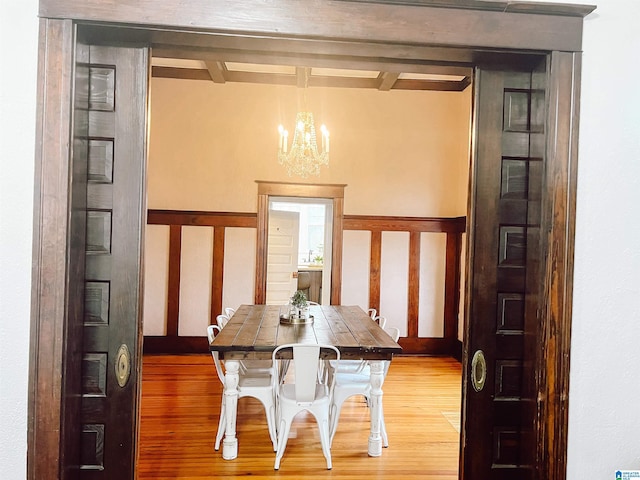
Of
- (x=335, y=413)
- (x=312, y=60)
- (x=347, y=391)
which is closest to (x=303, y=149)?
(x=347, y=391)

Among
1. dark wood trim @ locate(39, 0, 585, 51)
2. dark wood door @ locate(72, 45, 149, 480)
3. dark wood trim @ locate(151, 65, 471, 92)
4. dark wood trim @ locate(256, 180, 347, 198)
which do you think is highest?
dark wood trim @ locate(151, 65, 471, 92)

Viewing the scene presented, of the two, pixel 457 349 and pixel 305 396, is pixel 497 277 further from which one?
pixel 457 349

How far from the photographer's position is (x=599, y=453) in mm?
1643

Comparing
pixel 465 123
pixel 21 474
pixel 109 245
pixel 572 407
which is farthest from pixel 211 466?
pixel 465 123

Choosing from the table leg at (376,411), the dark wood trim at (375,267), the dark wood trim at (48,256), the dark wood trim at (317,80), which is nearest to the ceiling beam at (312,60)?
the dark wood trim at (48,256)

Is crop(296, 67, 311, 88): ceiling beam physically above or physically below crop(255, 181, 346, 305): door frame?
above

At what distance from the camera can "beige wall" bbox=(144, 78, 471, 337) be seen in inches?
241

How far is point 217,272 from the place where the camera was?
6.16m

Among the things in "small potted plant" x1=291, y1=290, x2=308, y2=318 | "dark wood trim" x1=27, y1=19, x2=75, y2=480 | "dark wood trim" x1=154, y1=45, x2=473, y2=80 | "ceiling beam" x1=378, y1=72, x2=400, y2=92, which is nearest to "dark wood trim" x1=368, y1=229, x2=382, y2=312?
"ceiling beam" x1=378, y1=72, x2=400, y2=92

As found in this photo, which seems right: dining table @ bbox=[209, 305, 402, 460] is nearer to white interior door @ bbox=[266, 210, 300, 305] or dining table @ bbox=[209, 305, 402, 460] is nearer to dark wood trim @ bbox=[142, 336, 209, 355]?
dark wood trim @ bbox=[142, 336, 209, 355]

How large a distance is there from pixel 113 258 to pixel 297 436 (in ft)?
8.08

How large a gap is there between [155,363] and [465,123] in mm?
4838

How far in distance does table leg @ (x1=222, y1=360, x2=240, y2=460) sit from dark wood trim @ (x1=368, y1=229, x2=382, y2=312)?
3.27 metres

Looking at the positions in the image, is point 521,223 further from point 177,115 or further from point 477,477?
point 177,115
